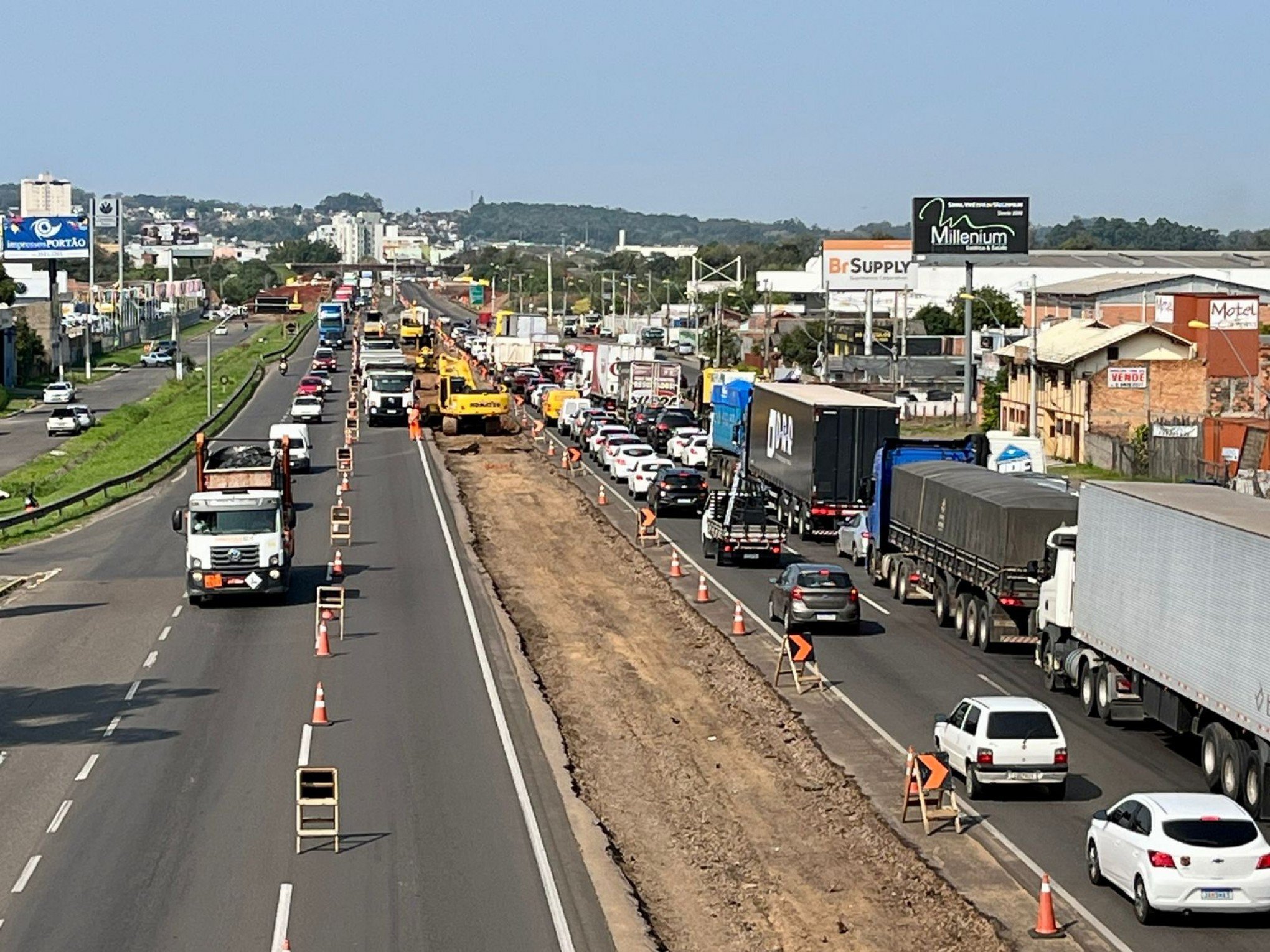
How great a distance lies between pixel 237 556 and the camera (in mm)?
40219

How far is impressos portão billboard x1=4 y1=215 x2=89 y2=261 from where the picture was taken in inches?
5945

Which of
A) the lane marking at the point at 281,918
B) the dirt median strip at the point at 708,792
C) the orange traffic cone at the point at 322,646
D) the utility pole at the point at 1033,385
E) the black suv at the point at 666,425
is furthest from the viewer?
the utility pole at the point at 1033,385

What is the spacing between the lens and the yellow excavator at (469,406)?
8512 centimetres

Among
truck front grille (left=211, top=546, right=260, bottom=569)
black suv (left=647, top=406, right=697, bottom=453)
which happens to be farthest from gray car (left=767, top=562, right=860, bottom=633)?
black suv (left=647, top=406, right=697, bottom=453)

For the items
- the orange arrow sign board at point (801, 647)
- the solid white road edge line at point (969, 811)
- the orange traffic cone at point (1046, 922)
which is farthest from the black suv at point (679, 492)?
the orange traffic cone at point (1046, 922)

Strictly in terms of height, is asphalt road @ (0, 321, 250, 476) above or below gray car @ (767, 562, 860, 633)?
below

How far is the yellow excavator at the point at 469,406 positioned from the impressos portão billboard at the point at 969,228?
→ 25892mm

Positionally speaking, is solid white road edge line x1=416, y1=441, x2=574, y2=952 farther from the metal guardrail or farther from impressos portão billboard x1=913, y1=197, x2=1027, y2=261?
impressos portão billboard x1=913, y1=197, x2=1027, y2=261

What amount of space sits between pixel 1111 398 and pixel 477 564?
40.1m

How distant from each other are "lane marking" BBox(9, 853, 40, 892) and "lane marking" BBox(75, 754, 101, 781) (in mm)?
4138

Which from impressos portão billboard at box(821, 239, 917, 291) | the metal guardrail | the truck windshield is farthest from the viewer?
impressos portão billboard at box(821, 239, 917, 291)

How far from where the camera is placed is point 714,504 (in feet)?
164

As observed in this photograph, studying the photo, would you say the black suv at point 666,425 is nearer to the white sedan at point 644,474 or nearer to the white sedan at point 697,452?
the white sedan at point 697,452

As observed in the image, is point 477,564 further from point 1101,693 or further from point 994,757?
point 994,757
